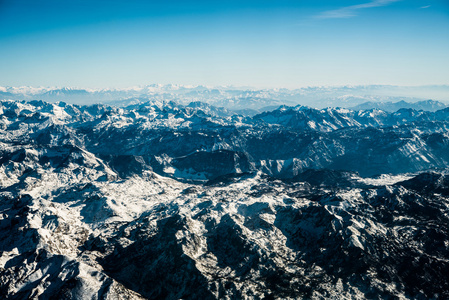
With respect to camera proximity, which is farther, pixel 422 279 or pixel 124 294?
pixel 422 279

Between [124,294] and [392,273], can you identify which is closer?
[124,294]

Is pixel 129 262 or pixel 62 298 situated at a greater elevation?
pixel 62 298

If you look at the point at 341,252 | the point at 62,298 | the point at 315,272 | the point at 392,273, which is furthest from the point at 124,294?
the point at 392,273

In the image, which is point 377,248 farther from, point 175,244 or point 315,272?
point 175,244

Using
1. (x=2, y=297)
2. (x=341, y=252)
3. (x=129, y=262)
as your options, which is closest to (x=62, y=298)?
(x=2, y=297)

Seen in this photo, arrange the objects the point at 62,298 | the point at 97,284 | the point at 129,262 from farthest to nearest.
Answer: the point at 129,262 < the point at 97,284 < the point at 62,298

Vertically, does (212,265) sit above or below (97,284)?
below

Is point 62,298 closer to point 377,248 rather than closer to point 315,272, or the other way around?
point 315,272

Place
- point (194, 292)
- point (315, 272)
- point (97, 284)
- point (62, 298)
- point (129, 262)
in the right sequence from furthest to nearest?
point (129, 262) < point (315, 272) < point (194, 292) < point (97, 284) < point (62, 298)

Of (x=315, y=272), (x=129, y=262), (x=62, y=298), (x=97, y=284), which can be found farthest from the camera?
(x=129, y=262)
